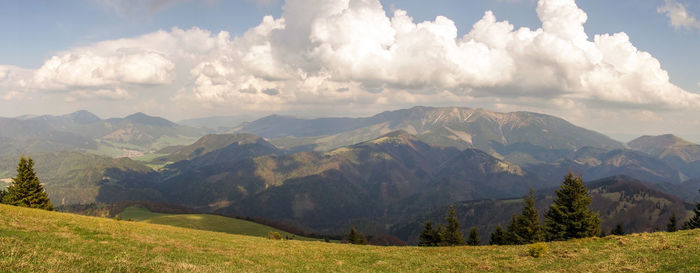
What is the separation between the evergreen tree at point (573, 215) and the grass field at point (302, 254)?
18.7 metres

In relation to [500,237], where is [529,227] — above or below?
above

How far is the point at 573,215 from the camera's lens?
5516 centimetres

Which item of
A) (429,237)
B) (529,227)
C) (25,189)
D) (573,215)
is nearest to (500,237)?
(529,227)

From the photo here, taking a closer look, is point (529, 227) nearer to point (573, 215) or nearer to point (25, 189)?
point (573, 215)

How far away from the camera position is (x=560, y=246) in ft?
120

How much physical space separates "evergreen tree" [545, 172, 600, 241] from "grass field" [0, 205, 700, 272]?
18.7 m

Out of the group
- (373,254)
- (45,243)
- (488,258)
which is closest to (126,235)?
(45,243)

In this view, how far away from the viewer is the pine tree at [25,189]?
67.3 meters

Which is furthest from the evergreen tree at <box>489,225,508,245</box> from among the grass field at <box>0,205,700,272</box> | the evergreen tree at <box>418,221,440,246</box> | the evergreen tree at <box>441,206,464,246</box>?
the grass field at <box>0,205,700,272</box>

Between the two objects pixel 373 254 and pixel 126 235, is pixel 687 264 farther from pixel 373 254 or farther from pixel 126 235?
pixel 126 235

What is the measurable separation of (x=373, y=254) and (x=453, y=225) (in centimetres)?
4689

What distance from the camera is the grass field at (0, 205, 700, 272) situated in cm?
2400

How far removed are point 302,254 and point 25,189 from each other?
71.1 m

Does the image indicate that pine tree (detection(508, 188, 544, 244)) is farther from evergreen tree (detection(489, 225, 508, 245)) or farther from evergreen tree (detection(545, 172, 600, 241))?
evergreen tree (detection(545, 172, 600, 241))
